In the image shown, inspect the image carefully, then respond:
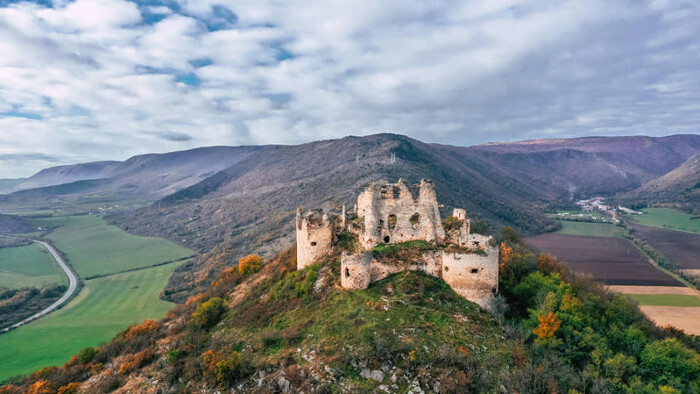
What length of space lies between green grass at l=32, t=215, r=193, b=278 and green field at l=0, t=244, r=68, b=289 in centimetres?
616

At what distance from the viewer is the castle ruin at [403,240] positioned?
24.7m

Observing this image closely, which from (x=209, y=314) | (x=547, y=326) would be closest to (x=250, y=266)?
(x=209, y=314)

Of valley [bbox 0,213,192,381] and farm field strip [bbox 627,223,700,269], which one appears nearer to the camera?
valley [bbox 0,213,192,381]

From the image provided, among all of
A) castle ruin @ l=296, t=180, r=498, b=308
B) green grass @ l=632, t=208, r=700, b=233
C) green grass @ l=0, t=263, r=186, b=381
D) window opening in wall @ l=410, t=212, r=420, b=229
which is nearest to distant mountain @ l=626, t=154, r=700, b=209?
green grass @ l=632, t=208, r=700, b=233

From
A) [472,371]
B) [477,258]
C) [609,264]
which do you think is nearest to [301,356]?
[472,371]

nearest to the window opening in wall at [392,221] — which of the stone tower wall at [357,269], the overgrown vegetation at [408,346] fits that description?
the overgrown vegetation at [408,346]

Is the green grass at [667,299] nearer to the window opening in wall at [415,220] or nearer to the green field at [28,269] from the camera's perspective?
the window opening in wall at [415,220]

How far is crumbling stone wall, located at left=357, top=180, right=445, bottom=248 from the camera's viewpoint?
28.2 m

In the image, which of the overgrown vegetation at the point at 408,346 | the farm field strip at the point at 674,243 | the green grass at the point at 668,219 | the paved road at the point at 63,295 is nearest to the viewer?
the overgrown vegetation at the point at 408,346

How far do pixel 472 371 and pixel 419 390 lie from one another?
322 cm

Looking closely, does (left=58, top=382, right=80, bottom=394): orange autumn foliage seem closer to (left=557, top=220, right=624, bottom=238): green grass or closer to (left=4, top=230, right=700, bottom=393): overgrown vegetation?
(left=4, top=230, right=700, bottom=393): overgrown vegetation

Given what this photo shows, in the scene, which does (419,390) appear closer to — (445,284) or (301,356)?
(301,356)

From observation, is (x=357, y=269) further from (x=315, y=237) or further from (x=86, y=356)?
(x=86, y=356)

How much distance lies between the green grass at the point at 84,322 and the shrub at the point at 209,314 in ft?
124
